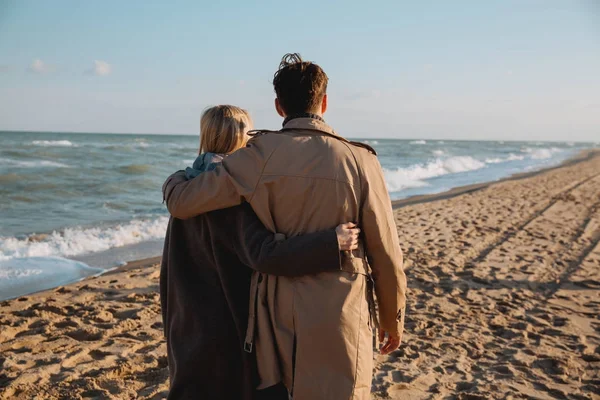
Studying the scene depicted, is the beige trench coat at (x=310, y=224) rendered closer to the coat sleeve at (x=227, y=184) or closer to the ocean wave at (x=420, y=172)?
the coat sleeve at (x=227, y=184)

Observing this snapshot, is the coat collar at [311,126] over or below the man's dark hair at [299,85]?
below

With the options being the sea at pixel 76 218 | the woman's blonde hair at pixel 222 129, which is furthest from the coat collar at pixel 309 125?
the sea at pixel 76 218

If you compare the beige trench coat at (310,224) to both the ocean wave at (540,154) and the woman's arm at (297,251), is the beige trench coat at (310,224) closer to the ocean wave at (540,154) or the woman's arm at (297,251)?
the woman's arm at (297,251)

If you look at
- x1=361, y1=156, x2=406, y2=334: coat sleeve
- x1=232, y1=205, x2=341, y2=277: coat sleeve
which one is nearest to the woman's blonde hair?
x1=232, y1=205, x2=341, y2=277: coat sleeve

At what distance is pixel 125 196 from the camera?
13297 millimetres

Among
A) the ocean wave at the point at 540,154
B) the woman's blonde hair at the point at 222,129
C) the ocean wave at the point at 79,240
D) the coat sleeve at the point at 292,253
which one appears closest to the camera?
the coat sleeve at the point at 292,253

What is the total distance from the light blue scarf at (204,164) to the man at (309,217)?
94mm

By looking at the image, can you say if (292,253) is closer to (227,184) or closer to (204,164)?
(227,184)

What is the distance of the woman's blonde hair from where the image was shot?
2107 mm

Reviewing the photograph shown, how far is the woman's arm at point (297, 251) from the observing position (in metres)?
1.76

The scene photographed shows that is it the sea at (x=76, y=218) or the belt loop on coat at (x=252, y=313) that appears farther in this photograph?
the sea at (x=76, y=218)

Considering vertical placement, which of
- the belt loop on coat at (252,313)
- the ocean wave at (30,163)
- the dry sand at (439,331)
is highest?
the belt loop on coat at (252,313)

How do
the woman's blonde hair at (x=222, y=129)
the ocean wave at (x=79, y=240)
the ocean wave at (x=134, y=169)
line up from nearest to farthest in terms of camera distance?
1. the woman's blonde hair at (x=222, y=129)
2. the ocean wave at (x=79, y=240)
3. the ocean wave at (x=134, y=169)

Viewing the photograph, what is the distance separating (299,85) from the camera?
189 cm
